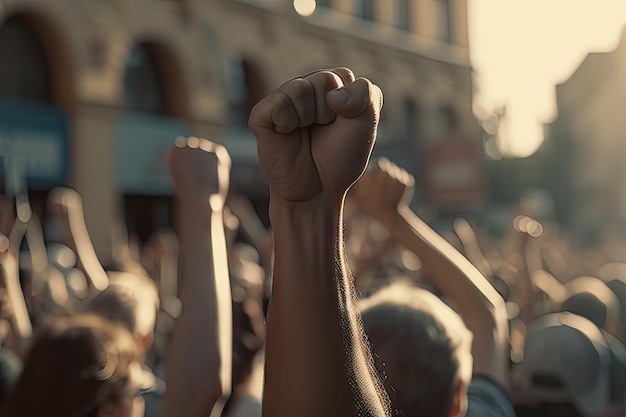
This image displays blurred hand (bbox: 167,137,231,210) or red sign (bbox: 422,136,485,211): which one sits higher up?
blurred hand (bbox: 167,137,231,210)

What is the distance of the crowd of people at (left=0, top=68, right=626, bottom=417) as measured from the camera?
1093 mm

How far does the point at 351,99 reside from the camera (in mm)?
1064

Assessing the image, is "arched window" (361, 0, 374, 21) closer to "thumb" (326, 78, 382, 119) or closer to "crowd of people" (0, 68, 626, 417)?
"crowd of people" (0, 68, 626, 417)

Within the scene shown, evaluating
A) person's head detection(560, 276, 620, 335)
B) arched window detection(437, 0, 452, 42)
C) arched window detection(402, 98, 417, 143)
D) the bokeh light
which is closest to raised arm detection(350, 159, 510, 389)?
person's head detection(560, 276, 620, 335)

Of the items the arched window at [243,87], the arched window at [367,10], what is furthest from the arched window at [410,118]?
the arched window at [243,87]

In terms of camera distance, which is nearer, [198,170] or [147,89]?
[198,170]

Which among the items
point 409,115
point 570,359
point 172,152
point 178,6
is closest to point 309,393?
Answer: point 172,152

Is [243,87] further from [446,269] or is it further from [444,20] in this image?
[446,269]

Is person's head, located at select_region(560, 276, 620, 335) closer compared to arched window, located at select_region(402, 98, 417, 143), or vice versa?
person's head, located at select_region(560, 276, 620, 335)

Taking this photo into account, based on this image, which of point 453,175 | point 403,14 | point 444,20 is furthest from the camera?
point 444,20

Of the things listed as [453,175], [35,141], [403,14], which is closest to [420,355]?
[453,175]

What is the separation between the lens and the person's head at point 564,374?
2.61m

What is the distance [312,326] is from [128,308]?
5.00 feet

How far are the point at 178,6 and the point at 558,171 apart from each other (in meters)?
24.1
